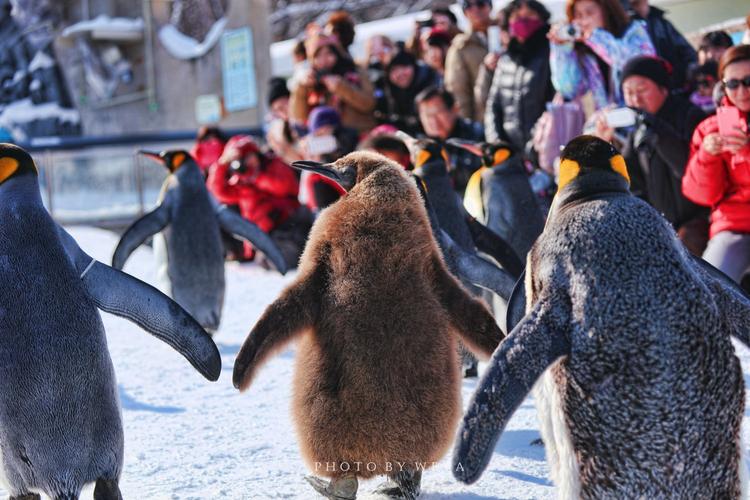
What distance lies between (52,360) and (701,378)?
136 cm

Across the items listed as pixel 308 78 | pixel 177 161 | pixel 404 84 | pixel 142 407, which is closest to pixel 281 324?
pixel 142 407

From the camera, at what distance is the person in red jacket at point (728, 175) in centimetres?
348

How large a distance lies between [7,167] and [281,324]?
0.76 metres

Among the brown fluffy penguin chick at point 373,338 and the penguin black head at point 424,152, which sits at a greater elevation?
the brown fluffy penguin chick at point 373,338

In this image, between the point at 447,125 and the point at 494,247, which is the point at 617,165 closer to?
the point at 494,247

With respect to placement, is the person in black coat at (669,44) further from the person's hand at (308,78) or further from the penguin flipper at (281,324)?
the penguin flipper at (281,324)

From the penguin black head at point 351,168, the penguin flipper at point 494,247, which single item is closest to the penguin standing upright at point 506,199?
the penguin flipper at point 494,247

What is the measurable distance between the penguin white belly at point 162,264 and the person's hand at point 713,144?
247cm

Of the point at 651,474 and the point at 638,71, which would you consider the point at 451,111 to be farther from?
the point at 651,474

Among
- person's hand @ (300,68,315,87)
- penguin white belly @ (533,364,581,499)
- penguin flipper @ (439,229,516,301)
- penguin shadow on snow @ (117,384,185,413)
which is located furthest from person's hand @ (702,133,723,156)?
person's hand @ (300,68,315,87)

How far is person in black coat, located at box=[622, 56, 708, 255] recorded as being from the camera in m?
4.16

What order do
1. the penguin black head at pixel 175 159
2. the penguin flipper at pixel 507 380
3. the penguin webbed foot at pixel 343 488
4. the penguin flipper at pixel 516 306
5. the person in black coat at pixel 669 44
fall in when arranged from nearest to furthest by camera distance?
the penguin flipper at pixel 507 380
the penguin flipper at pixel 516 306
the penguin webbed foot at pixel 343 488
the penguin black head at pixel 175 159
the person in black coat at pixel 669 44

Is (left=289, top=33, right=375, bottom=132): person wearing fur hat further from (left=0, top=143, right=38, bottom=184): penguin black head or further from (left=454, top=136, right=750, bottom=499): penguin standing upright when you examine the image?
(left=454, top=136, right=750, bottom=499): penguin standing upright

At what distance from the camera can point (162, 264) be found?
4.63 metres
